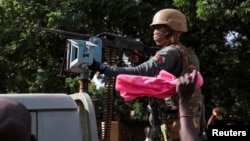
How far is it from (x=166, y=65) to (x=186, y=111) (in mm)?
1153

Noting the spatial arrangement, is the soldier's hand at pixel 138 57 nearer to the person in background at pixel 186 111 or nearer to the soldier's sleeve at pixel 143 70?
the soldier's sleeve at pixel 143 70

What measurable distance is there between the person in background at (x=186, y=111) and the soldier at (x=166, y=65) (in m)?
1.00

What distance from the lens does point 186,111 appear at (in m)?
1.85

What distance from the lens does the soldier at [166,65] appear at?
2.96 meters

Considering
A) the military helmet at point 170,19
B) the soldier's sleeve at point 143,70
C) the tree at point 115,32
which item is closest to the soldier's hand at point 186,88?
the soldier's sleeve at point 143,70

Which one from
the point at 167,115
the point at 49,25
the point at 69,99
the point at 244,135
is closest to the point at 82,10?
the point at 49,25

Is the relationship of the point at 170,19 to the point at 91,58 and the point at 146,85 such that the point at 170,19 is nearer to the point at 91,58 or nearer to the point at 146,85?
the point at 91,58

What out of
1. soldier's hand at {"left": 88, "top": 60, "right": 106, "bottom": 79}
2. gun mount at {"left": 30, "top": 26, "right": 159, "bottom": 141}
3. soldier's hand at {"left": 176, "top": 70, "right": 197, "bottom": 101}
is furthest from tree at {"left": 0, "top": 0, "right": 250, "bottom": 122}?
soldier's hand at {"left": 176, "top": 70, "right": 197, "bottom": 101}

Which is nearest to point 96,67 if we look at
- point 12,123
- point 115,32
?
point 12,123

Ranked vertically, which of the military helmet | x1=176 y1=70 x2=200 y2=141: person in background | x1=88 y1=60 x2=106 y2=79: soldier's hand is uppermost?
the military helmet

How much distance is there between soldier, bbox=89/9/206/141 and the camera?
296 cm

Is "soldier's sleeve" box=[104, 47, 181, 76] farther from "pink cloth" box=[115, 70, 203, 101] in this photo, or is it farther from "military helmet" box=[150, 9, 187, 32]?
"pink cloth" box=[115, 70, 203, 101]

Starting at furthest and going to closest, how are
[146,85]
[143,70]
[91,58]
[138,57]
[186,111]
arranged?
[138,57] < [143,70] < [91,58] < [146,85] < [186,111]

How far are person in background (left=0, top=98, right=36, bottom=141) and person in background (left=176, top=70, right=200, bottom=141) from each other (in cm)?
66
